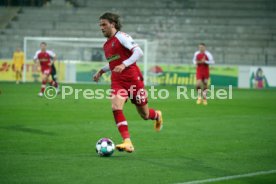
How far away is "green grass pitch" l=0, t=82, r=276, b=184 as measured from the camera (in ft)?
29.6

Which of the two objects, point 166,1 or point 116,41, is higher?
point 166,1

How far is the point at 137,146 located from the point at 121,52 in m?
1.95

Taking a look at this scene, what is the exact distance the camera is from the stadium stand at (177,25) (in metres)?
42.7

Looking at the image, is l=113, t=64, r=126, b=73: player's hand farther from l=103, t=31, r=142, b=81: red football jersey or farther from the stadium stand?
the stadium stand

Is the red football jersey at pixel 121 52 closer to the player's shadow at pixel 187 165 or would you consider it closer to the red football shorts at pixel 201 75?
the player's shadow at pixel 187 165

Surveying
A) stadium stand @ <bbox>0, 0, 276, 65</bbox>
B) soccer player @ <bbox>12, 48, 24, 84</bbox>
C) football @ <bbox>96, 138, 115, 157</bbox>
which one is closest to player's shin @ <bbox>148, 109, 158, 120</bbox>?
football @ <bbox>96, 138, 115, 157</bbox>

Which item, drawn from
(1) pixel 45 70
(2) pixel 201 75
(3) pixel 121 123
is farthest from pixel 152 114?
(1) pixel 45 70

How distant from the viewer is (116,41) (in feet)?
36.6

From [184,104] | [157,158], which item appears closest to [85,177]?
[157,158]

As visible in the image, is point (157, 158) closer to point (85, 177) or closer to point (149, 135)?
point (85, 177)

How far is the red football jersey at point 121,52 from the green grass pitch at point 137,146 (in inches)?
52.7

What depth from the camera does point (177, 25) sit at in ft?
146

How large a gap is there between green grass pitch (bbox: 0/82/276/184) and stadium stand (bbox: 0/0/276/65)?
2161 centimetres

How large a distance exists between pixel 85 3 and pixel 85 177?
4029 cm
